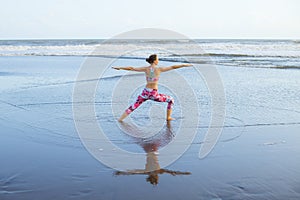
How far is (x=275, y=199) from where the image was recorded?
3463mm

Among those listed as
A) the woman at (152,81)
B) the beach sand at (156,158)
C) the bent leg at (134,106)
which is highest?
the woman at (152,81)

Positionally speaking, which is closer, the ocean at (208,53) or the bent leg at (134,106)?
the bent leg at (134,106)

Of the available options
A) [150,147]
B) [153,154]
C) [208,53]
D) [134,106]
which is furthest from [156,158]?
[208,53]

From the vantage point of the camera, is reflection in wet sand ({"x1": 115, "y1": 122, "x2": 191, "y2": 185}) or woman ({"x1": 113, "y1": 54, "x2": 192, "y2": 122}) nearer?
reflection in wet sand ({"x1": 115, "y1": 122, "x2": 191, "y2": 185})

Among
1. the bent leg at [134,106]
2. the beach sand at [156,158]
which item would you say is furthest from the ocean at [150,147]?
the bent leg at [134,106]

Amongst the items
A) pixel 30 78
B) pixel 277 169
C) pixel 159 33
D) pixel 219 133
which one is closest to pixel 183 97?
pixel 159 33

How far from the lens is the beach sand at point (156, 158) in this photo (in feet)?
12.0

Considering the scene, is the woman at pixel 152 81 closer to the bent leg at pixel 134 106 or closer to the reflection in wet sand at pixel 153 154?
the bent leg at pixel 134 106

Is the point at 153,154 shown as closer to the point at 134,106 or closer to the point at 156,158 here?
the point at 156,158

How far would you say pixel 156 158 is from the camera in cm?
482

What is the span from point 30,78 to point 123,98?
20.2 feet

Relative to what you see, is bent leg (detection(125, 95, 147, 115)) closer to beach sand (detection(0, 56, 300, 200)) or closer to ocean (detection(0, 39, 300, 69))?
beach sand (detection(0, 56, 300, 200))

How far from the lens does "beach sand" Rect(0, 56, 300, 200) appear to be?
3654 mm

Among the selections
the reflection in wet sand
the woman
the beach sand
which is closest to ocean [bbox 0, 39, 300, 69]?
the woman
